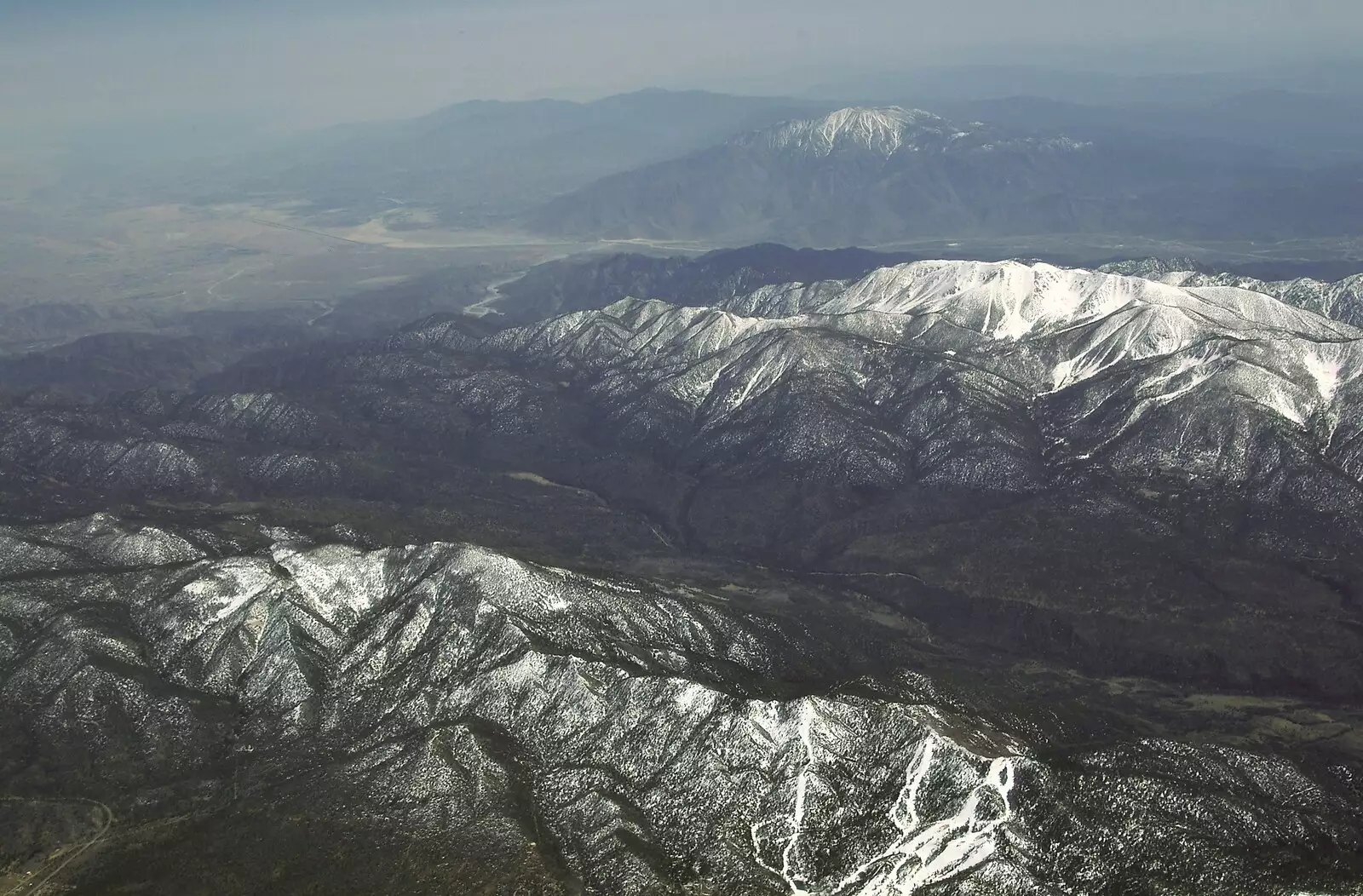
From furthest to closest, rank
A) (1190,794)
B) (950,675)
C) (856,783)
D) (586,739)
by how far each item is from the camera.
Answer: (950,675) → (586,739) → (856,783) → (1190,794)

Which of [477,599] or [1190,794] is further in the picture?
[477,599]

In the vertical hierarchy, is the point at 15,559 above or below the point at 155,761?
above

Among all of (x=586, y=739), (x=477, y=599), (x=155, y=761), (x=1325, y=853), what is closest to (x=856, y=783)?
(x=586, y=739)

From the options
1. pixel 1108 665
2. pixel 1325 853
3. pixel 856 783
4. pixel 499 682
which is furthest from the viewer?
pixel 1108 665

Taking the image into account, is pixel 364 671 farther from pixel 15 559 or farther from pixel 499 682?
pixel 15 559

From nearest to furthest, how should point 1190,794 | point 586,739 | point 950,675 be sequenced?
point 1190,794, point 586,739, point 950,675

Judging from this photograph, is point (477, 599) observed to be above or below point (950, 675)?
above

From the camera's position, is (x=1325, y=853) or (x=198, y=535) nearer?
(x=1325, y=853)

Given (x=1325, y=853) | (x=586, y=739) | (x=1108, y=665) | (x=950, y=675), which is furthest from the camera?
(x=1108, y=665)

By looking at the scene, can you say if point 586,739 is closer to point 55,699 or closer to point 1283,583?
point 55,699

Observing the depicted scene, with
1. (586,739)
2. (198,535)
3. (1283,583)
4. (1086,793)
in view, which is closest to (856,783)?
(1086,793)
